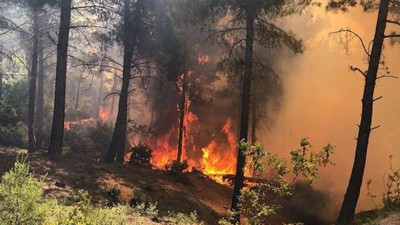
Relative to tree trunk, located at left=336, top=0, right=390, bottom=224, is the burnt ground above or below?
below

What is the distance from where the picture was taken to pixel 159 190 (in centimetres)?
1462

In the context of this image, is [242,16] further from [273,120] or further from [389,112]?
[273,120]

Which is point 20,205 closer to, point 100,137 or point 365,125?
point 365,125

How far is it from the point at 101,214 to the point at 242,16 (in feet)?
32.1

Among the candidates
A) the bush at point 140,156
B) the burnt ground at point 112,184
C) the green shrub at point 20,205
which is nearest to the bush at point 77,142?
the bush at point 140,156

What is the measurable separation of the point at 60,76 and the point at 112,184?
4.62 meters

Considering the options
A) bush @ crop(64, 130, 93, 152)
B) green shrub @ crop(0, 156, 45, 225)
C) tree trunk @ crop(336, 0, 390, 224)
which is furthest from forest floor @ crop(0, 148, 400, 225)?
bush @ crop(64, 130, 93, 152)

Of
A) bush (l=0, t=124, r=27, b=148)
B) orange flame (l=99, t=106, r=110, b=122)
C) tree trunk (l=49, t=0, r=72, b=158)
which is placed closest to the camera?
tree trunk (l=49, t=0, r=72, b=158)

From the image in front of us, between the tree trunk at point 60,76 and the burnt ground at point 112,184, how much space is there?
742 mm

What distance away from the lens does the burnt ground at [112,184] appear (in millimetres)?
12055

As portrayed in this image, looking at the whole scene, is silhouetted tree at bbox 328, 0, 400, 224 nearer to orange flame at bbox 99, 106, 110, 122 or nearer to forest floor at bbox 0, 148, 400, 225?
forest floor at bbox 0, 148, 400, 225

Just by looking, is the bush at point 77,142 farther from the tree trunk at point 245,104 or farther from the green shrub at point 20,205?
the green shrub at point 20,205

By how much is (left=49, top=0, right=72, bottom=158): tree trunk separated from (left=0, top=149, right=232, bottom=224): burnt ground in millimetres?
742

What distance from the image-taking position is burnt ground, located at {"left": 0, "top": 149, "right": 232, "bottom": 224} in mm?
12055
